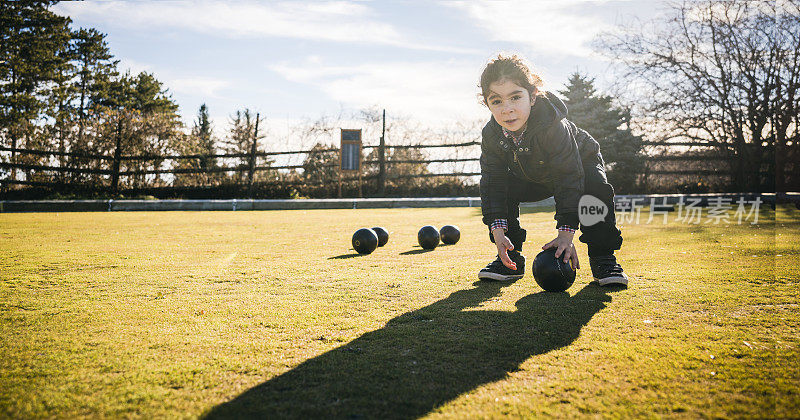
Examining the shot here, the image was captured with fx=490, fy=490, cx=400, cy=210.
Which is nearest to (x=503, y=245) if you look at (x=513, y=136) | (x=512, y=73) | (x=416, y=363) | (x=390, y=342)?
(x=513, y=136)

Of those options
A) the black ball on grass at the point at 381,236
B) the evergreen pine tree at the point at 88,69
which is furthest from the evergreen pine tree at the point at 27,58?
the black ball on grass at the point at 381,236

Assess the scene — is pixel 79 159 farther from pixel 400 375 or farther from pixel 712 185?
pixel 712 185

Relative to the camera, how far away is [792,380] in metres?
1.94

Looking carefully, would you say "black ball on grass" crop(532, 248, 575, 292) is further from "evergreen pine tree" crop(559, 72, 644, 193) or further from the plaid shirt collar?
"evergreen pine tree" crop(559, 72, 644, 193)

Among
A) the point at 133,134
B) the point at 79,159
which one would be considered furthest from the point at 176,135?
the point at 79,159

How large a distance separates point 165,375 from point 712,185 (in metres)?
23.7

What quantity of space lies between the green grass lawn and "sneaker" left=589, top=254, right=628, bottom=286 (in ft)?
0.37

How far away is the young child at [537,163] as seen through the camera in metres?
3.66

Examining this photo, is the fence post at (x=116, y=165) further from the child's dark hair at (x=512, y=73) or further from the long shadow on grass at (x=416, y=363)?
the long shadow on grass at (x=416, y=363)

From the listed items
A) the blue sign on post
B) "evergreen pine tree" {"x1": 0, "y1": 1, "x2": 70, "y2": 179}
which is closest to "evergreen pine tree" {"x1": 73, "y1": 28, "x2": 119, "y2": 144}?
"evergreen pine tree" {"x1": 0, "y1": 1, "x2": 70, "y2": 179}

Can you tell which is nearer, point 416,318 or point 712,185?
point 416,318

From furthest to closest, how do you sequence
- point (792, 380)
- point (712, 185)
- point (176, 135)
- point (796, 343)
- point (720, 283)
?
point (176, 135) < point (712, 185) < point (720, 283) < point (796, 343) < point (792, 380)

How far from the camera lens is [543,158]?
376 cm

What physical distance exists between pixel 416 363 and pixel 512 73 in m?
2.41
